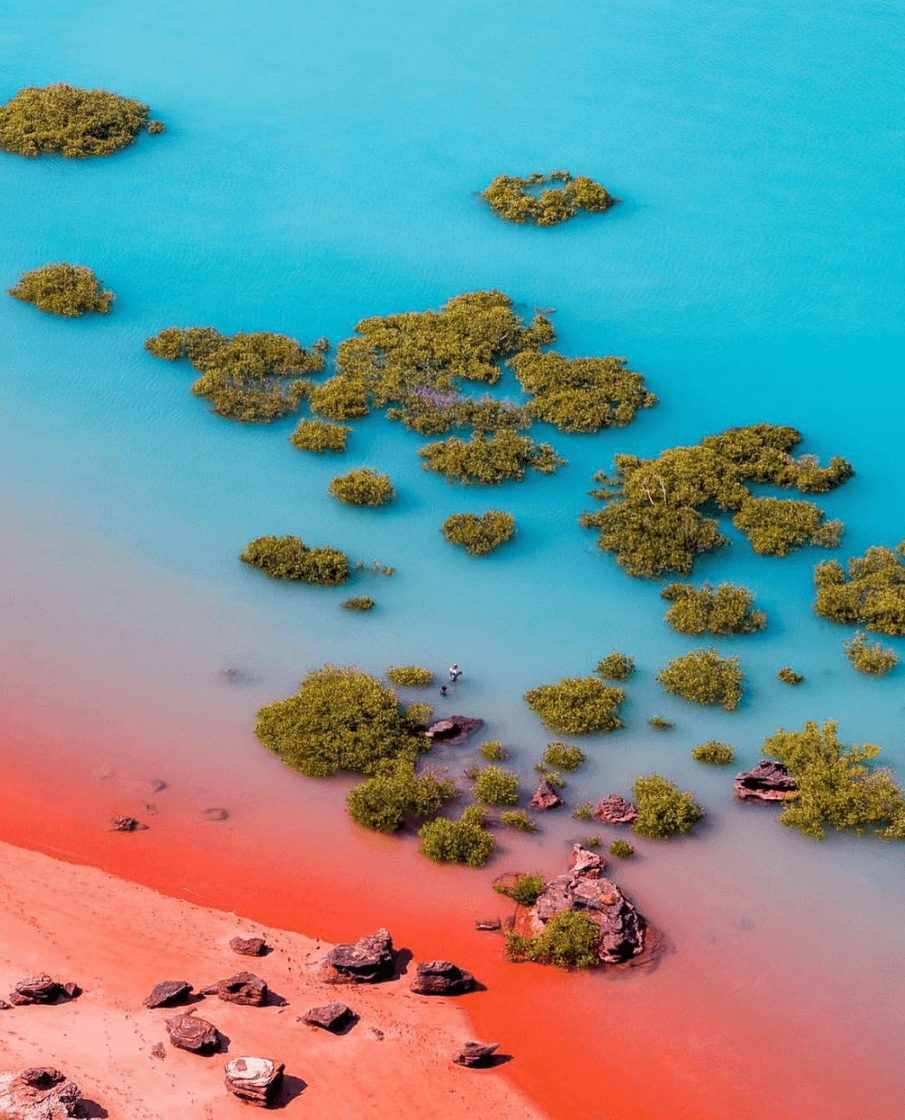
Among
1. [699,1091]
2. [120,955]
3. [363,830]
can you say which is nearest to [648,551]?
[363,830]

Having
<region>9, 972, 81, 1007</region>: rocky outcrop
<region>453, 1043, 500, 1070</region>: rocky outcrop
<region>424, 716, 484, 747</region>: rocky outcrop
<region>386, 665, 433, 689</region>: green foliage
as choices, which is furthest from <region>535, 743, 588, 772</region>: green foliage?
<region>9, 972, 81, 1007</region>: rocky outcrop

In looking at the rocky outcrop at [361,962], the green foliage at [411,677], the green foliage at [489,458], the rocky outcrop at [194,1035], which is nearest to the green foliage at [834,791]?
the green foliage at [411,677]

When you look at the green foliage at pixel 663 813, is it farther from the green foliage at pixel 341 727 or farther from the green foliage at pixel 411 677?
the green foliage at pixel 411 677

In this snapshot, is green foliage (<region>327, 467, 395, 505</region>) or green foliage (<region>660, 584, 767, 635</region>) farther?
green foliage (<region>327, 467, 395, 505</region>)

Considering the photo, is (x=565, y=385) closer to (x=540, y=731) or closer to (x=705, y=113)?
(x=540, y=731)

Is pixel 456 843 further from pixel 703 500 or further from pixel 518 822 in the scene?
pixel 703 500

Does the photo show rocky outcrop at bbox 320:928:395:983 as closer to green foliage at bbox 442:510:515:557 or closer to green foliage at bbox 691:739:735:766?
green foliage at bbox 691:739:735:766
